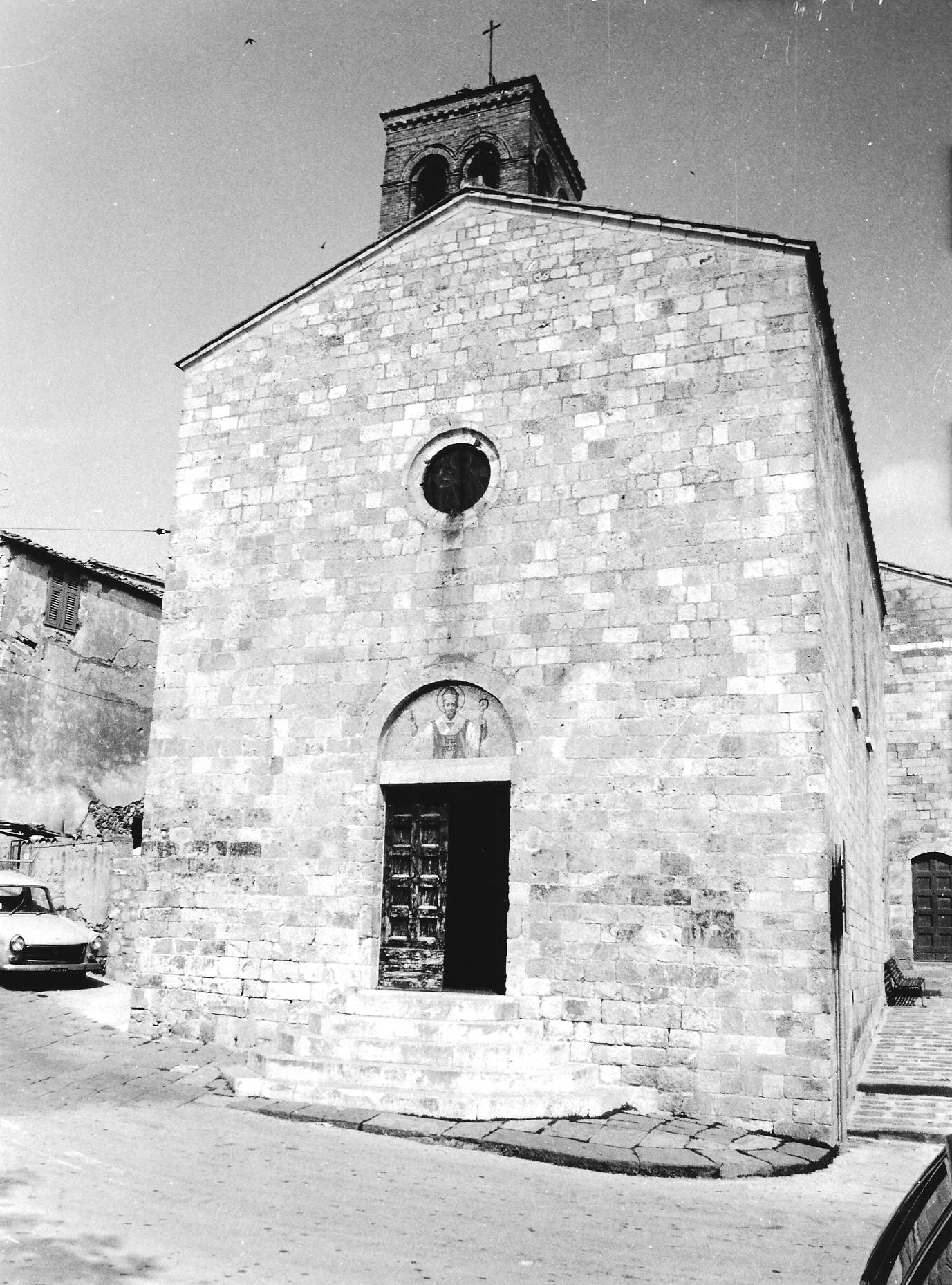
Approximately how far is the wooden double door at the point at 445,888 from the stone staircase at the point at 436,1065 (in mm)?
579

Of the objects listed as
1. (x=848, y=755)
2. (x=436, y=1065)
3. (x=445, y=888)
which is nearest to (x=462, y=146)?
(x=848, y=755)

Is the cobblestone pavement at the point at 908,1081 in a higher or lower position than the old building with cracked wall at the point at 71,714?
lower

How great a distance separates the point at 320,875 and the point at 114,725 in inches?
440

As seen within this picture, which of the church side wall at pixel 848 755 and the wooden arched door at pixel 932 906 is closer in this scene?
the church side wall at pixel 848 755

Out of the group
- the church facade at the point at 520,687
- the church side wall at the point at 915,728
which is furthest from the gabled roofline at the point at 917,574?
the church facade at the point at 520,687

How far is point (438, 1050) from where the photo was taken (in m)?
8.38

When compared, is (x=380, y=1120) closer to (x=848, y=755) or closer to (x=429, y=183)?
(x=848, y=755)

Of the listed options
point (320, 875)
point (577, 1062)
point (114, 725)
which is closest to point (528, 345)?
point (320, 875)

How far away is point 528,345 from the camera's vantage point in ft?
34.3

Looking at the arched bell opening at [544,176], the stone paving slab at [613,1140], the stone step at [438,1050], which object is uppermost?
the arched bell opening at [544,176]

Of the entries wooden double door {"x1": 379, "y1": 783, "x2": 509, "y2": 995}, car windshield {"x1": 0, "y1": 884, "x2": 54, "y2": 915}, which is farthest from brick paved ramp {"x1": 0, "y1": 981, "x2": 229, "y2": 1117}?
wooden double door {"x1": 379, "y1": 783, "x2": 509, "y2": 995}

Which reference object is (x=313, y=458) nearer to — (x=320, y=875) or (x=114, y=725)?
(x=320, y=875)

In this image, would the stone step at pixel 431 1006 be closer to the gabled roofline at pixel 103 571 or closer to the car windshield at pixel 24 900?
the car windshield at pixel 24 900

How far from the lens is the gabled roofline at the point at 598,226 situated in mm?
9680
